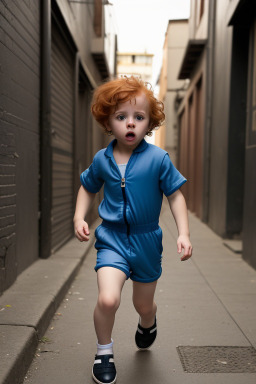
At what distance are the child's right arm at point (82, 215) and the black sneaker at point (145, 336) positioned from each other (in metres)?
0.85

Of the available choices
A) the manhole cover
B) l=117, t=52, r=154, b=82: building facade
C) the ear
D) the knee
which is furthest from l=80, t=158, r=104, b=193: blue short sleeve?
l=117, t=52, r=154, b=82: building facade

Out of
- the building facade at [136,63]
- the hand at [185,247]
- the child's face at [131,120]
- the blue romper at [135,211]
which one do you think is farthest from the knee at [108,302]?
the building facade at [136,63]

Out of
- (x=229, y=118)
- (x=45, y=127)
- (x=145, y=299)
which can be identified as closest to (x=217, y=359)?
(x=145, y=299)

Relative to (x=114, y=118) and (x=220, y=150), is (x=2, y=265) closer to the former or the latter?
(x=114, y=118)

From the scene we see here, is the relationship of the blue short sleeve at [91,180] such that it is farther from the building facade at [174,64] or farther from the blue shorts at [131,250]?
the building facade at [174,64]

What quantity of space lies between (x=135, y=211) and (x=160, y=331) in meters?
1.48

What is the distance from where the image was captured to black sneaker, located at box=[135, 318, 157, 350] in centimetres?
347

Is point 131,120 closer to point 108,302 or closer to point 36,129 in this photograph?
point 108,302

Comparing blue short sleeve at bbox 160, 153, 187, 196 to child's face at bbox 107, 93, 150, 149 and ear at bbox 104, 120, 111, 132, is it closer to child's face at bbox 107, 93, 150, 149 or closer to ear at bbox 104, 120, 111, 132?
child's face at bbox 107, 93, 150, 149

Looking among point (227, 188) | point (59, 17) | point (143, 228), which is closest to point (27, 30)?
point (59, 17)

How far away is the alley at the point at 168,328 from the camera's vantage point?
3182mm

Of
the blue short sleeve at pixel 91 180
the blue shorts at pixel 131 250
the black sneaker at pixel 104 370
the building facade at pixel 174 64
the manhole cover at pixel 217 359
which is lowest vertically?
the manhole cover at pixel 217 359

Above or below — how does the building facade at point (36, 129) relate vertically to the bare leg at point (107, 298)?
above

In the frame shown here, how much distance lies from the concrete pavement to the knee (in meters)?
0.53
